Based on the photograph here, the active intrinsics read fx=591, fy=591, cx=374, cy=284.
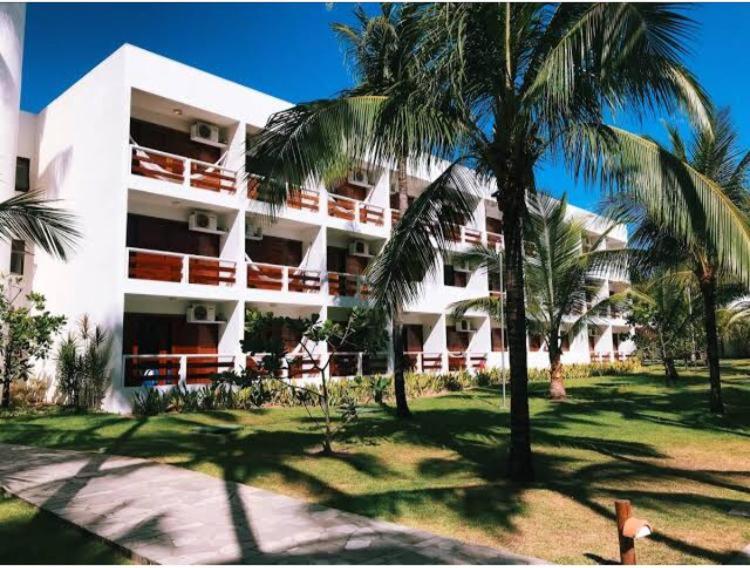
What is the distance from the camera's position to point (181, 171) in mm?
18141

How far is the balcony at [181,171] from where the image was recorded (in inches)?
653

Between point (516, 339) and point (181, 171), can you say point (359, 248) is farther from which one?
point (516, 339)

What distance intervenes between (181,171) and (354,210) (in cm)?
659

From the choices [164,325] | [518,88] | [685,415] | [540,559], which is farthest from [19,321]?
[685,415]

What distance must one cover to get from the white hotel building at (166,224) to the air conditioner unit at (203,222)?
0.03m

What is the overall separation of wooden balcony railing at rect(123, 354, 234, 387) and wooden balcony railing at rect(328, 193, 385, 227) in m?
6.85

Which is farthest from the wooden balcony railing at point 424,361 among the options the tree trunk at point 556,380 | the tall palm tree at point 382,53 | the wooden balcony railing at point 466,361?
the tall palm tree at point 382,53

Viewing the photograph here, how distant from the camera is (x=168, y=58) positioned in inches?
671

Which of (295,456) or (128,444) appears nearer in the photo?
(295,456)

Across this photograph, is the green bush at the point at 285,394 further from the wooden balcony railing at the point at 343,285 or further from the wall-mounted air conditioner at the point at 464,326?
the wall-mounted air conditioner at the point at 464,326

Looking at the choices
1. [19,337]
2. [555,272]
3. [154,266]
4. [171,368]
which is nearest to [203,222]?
[154,266]

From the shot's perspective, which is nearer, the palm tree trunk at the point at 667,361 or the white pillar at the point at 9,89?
the white pillar at the point at 9,89

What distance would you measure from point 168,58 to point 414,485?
14.7m

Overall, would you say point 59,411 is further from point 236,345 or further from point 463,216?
point 463,216
